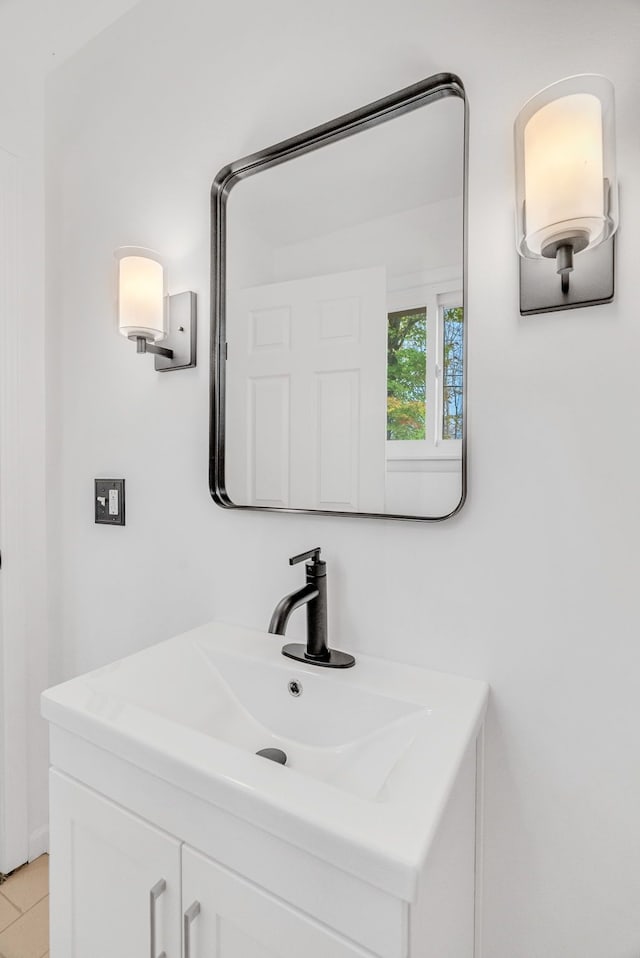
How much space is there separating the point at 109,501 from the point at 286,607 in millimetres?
732

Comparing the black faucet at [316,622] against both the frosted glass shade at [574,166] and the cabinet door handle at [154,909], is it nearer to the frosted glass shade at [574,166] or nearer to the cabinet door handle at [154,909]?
the cabinet door handle at [154,909]

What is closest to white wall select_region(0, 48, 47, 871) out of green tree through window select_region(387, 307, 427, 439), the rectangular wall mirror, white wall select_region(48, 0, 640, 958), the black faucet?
white wall select_region(48, 0, 640, 958)

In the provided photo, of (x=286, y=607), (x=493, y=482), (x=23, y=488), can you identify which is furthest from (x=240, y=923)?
(x=23, y=488)

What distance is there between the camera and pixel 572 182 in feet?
2.15

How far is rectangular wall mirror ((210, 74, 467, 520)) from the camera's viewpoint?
0.88 m

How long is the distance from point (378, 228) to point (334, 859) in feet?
3.28

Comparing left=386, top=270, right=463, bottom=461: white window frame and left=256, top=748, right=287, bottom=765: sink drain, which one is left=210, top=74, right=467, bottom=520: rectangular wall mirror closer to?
left=386, top=270, right=463, bottom=461: white window frame

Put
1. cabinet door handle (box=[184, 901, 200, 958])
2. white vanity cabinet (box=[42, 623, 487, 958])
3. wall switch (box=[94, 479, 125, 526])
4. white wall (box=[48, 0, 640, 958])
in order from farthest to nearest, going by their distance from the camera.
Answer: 1. wall switch (box=[94, 479, 125, 526])
2. white wall (box=[48, 0, 640, 958])
3. cabinet door handle (box=[184, 901, 200, 958])
4. white vanity cabinet (box=[42, 623, 487, 958])

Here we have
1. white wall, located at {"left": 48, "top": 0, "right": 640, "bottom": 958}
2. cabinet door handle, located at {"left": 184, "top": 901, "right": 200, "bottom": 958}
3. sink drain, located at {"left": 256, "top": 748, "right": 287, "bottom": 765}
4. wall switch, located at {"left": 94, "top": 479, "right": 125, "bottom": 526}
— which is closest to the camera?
cabinet door handle, located at {"left": 184, "top": 901, "right": 200, "bottom": 958}

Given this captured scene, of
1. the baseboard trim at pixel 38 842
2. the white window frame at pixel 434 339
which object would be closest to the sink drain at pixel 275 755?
the white window frame at pixel 434 339

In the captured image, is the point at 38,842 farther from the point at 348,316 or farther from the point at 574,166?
the point at 574,166

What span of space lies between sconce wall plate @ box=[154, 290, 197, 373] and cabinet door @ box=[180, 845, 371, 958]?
958 mm

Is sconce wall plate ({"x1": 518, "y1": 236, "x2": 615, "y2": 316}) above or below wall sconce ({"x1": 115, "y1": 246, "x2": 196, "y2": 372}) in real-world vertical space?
below

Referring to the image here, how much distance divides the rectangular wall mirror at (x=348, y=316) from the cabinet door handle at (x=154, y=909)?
637 millimetres
